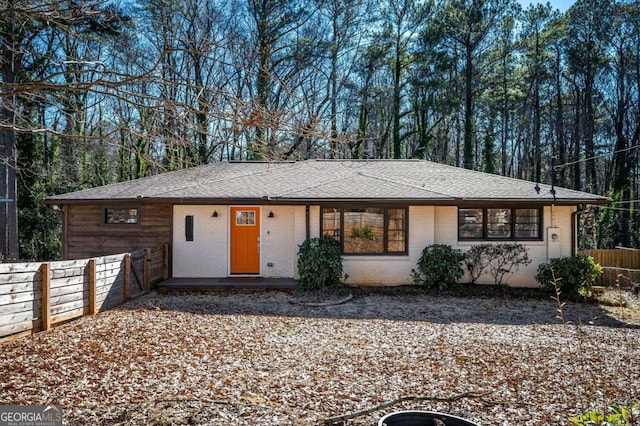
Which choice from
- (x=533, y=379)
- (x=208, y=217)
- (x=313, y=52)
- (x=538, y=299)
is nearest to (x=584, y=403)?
(x=533, y=379)

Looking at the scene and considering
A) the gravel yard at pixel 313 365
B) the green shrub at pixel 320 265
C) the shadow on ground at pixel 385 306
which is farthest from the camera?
the green shrub at pixel 320 265

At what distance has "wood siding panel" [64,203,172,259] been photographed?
11102 millimetres

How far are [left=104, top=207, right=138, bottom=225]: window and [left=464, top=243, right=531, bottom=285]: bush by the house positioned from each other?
29.5ft

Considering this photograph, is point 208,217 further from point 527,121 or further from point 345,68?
point 527,121

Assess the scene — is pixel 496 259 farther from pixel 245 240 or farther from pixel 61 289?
pixel 61 289

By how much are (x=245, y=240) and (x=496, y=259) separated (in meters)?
6.60

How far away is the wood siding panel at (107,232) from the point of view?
1110cm

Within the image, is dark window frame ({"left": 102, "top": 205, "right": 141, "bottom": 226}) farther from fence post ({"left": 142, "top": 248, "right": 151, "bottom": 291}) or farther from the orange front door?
the orange front door

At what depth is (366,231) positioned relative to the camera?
35.2 ft

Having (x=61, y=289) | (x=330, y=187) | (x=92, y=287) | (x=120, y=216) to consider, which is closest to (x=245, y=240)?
(x=330, y=187)

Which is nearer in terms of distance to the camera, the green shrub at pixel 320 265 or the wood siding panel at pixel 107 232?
the green shrub at pixel 320 265

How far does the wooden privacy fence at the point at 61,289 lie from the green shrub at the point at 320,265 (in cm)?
374

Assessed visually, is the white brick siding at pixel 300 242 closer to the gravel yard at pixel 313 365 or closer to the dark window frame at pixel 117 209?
the dark window frame at pixel 117 209

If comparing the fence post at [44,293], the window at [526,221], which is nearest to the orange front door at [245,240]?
the fence post at [44,293]
